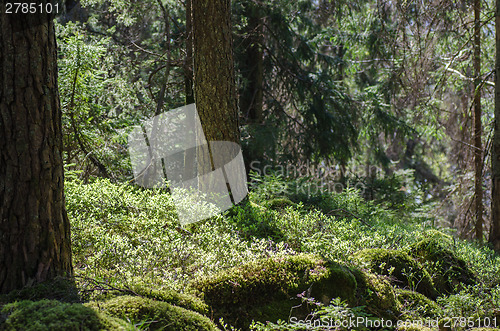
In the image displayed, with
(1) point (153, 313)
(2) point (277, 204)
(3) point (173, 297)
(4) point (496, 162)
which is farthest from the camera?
(4) point (496, 162)

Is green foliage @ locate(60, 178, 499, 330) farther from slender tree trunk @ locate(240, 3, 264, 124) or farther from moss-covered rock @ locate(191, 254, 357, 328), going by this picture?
slender tree trunk @ locate(240, 3, 264, 124)

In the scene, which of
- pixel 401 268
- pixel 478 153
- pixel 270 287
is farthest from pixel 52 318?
pixel 478 153

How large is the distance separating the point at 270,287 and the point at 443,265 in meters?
2.19

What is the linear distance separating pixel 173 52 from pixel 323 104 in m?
3.62

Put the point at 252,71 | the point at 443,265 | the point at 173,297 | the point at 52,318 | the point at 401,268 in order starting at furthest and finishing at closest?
1. the point at 252,71
2. the point at 443,265
3. the point at 401,268
4. the point at 173,297
5. the point at 52,318

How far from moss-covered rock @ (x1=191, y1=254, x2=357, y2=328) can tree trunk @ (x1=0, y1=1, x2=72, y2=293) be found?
113cm

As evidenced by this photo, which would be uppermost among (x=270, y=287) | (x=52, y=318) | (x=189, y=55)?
(x=189, y=55)

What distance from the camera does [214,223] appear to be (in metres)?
4.58

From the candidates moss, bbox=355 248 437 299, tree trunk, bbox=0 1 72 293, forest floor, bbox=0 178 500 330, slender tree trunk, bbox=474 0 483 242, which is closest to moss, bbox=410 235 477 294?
forest floor, bbox=0 178 500 330

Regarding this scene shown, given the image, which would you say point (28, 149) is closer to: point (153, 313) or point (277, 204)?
point (153, 313)

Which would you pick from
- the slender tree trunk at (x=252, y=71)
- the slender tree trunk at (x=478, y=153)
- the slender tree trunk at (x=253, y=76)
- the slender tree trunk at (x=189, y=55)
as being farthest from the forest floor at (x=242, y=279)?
the slender tree trunk at (x=253, y=76)

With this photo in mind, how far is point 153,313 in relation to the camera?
2.32 meters

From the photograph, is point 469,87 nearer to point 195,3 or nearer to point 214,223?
point 195,3

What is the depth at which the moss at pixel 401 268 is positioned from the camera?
3661 mm
